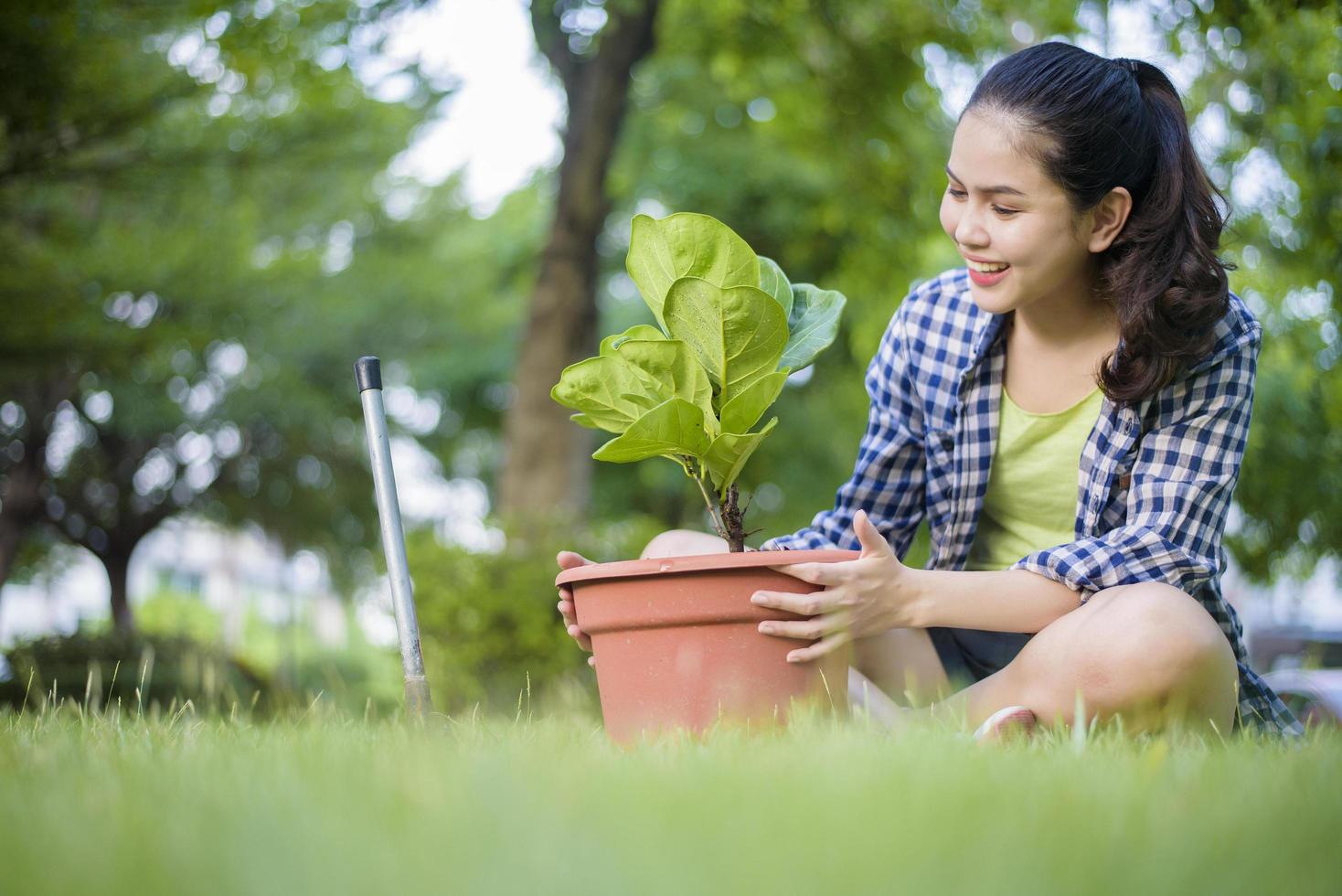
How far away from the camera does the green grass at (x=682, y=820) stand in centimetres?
85

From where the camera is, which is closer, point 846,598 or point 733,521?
point 846,598

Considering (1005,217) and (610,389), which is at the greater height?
(1005,217)

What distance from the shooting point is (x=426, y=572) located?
564 centimetres

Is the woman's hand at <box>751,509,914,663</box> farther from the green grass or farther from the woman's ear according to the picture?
the woman's ear

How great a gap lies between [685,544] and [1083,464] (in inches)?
27.4

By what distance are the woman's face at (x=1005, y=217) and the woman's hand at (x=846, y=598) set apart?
56 centimetres

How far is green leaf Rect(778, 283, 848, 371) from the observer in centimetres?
179

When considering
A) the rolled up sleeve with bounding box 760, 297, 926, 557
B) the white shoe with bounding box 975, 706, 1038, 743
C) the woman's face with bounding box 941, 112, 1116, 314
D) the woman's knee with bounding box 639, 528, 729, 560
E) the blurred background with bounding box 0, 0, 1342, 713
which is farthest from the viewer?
the blurred background with bounding box 0, 0, 1342, 713

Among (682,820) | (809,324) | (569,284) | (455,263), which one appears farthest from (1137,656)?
(455,263)

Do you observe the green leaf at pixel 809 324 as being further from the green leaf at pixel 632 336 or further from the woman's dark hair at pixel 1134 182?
the woman's dark hair at pixel 1134 182

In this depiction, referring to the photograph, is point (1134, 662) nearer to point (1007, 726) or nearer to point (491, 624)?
point (1007, 726)

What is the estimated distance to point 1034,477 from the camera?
218 cm

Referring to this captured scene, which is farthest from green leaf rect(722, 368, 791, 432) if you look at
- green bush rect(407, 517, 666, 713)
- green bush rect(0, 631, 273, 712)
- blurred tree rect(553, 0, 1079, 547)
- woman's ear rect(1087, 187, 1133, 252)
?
blurred tree rect(553, 0, 1079, 547)

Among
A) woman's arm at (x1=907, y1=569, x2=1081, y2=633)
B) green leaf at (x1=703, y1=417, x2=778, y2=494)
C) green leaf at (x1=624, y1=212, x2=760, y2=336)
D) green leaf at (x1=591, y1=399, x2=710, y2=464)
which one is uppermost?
green leaf at (x1=624, y1=212, x2=760, y2=336)
